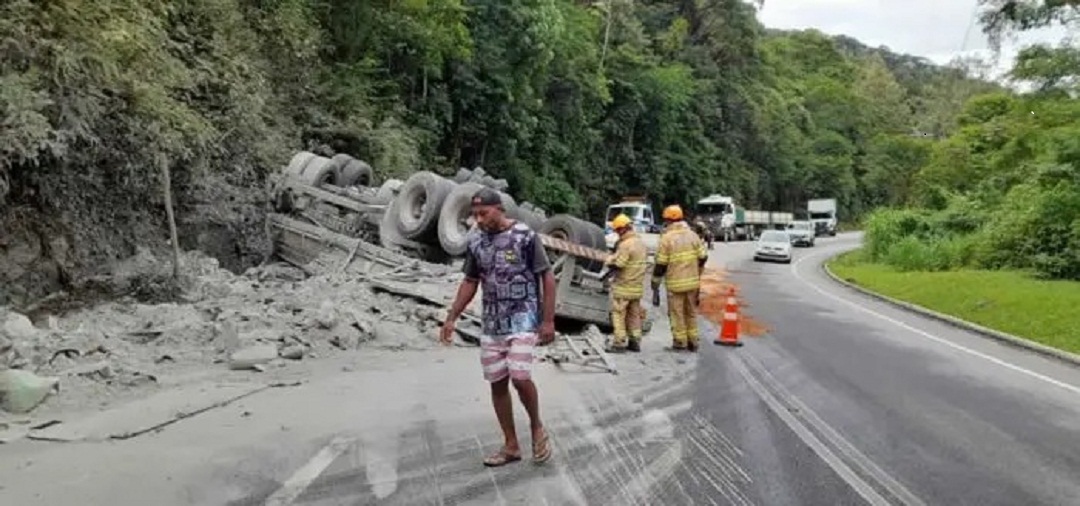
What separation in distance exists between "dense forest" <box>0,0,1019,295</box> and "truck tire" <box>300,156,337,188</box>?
114 cm

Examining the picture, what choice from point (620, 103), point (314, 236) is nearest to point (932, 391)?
point (314, 236)

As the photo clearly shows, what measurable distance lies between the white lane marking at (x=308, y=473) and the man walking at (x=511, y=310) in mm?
1006

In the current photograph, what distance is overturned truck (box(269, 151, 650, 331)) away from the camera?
12.9 m

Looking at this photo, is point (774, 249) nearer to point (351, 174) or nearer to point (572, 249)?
point (351, 174)

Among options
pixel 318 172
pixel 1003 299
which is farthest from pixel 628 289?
pixel 1003 299

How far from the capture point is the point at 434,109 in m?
35.8

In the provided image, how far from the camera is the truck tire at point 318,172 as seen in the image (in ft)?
55.1

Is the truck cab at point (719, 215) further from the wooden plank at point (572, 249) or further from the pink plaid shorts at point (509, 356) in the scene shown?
the pink plaid shorts at point (509, 356)

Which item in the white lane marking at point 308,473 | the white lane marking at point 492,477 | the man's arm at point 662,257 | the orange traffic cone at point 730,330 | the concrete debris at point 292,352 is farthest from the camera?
A: the orange traffic cone at point 730,330

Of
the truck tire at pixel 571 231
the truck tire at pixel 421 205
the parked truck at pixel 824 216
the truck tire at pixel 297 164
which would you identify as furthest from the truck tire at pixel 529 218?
the parked truck at pixel 824 216

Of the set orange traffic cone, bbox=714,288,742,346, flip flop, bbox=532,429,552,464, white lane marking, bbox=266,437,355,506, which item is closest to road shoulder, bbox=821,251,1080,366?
orange traffic cone, bbox=714,288,742,346

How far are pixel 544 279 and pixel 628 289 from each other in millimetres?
5676

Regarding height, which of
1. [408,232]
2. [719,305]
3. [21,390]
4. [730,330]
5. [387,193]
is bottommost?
[719,305]

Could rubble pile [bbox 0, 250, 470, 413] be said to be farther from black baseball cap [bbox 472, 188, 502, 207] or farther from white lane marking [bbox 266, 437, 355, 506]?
black baseball cap [bbox 472, 188, 502, 207]
